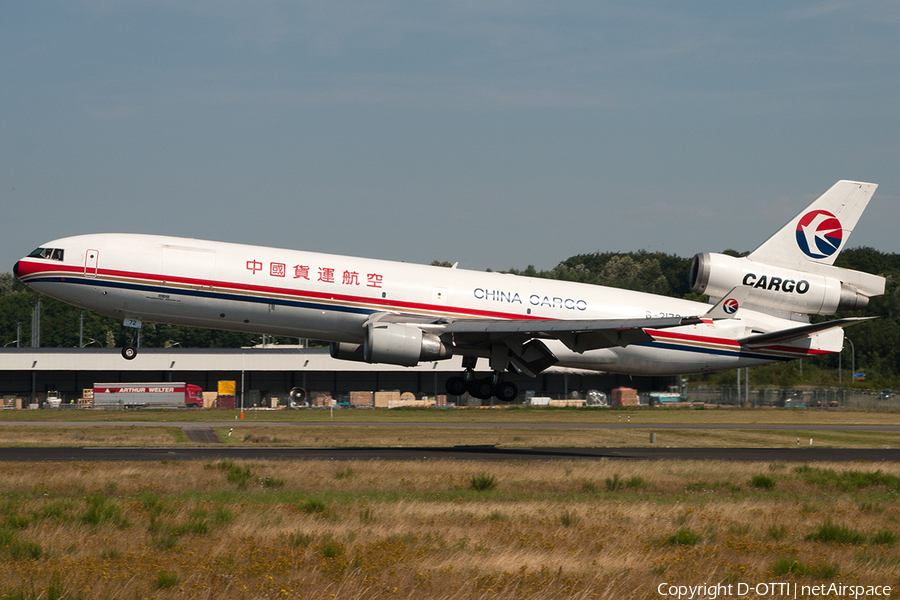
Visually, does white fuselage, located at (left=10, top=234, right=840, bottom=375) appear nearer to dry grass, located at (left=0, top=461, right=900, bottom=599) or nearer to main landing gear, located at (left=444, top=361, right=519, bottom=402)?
main landing gear, located at (left=444, top=361, right=519, bottom=402)

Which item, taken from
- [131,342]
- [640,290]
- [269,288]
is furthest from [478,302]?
[640,290]

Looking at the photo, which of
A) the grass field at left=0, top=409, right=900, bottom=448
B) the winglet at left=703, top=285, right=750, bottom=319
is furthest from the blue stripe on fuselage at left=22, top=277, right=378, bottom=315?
the winglet at left=703, top=285, right=750, bottom=319

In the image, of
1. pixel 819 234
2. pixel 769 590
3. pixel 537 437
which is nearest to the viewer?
pixel 769 590

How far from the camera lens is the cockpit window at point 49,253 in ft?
111

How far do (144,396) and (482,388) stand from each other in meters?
66.8

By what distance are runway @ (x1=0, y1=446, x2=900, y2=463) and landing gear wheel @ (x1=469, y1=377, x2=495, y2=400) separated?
2.84 m

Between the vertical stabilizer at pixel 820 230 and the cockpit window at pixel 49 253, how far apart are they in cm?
3021

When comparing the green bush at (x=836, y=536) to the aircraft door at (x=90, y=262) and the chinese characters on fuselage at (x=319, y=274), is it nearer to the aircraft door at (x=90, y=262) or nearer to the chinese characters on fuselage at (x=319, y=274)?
the chinese characters on fuselage at (x=319, y=274)

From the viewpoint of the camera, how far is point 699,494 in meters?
27.6

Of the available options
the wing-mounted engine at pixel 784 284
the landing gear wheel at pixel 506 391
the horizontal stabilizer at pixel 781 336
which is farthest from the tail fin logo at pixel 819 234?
the landing gear wheel at pixel 506 391

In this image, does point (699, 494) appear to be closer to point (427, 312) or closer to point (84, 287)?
point (427, 312)

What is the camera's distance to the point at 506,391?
38812 mm

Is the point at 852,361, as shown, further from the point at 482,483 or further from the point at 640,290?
the point at 482,483

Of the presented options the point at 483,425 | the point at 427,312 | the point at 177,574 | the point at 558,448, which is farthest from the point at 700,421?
the point at 177,574
